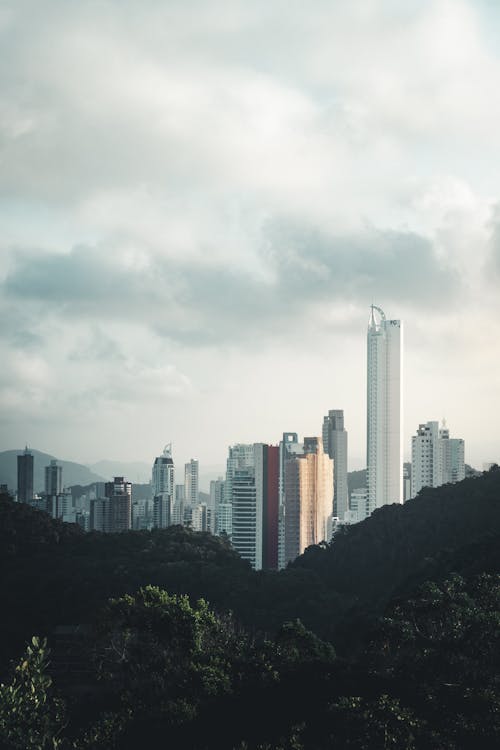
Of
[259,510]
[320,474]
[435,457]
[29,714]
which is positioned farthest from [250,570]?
[435,457]

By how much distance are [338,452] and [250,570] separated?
10860 cm

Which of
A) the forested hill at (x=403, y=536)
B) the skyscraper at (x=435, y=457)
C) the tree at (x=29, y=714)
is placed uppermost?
the skyscraper at (x=435, y=457)

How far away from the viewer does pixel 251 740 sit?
25734mm

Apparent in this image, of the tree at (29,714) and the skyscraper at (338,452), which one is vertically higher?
the skyscraper at (338,452)

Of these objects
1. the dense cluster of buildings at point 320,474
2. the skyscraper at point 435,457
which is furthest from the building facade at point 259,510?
the skyscraper at point 435,457

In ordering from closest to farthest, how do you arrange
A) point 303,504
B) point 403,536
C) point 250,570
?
point 250,570
point 403,536
point 303,504

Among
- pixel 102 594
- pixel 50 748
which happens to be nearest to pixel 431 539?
pixel 102 594

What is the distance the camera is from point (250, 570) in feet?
231

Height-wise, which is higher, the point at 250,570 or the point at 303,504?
the point at 303,504

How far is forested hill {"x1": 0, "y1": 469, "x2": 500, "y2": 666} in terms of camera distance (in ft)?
179

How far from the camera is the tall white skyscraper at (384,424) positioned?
444 feet

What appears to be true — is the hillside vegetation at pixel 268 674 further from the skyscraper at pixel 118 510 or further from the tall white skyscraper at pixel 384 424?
the skyscraper at pixel 118 510

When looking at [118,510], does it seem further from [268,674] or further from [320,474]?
[268,674]

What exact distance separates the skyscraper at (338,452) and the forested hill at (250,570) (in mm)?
86443
